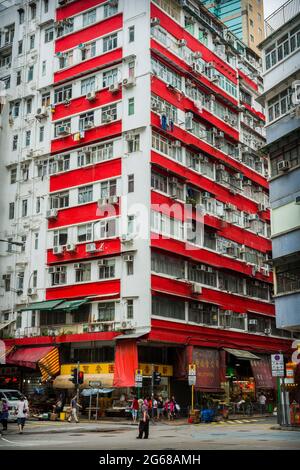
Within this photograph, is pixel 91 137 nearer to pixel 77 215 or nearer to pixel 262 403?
pixel 77 215

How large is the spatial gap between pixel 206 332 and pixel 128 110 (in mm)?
14793

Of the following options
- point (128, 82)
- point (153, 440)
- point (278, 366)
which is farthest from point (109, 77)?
point (153, 440)

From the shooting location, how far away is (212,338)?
127ft

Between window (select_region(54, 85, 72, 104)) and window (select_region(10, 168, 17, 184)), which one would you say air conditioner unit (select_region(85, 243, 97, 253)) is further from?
window (select_region(54, 85, 72, 104))

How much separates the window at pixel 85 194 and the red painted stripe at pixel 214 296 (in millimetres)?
7201

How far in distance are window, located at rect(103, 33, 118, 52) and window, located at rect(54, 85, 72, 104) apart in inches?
146

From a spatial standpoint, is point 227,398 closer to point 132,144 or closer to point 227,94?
point 132,144

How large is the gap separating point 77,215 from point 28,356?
9207mm

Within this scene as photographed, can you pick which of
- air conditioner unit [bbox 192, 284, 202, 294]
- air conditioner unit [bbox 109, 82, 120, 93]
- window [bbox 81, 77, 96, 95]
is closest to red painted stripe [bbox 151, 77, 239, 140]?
air conditioner unit [bbox 109, 82, 120, 93]

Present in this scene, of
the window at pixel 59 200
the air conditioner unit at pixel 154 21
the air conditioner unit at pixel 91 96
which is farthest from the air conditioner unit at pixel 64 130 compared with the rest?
the air conditioner unit at pixel 154 21

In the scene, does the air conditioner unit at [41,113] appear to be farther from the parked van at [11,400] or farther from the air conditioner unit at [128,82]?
the parked van at [11,400]

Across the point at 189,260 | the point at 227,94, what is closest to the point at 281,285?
the point at 189,260

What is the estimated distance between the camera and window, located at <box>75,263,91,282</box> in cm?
3653

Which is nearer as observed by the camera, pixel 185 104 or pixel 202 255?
pixel 202 255
